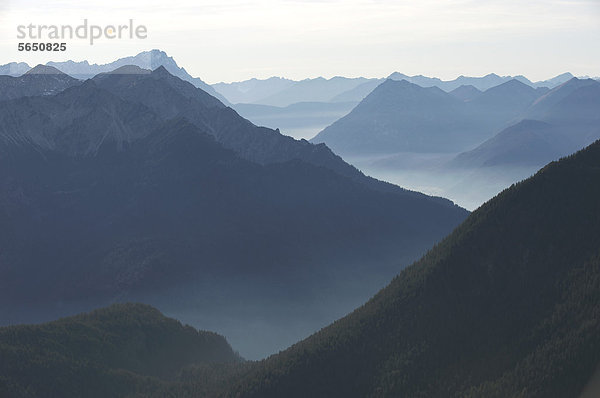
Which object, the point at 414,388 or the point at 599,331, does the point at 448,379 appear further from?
the point at 599,331

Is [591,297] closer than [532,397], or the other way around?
[532,397]

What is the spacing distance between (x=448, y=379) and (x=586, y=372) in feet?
124

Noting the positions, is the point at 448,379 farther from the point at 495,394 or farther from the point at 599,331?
the point at 599,331

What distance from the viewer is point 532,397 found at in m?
173

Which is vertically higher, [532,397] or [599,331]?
[599,331]

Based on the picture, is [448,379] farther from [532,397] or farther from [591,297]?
[591,297]

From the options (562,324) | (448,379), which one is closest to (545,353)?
(562,324)

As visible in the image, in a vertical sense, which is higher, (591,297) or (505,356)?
(591,297)

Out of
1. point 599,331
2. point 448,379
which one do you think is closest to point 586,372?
point 599,331

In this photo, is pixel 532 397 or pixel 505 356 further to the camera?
pixel 505 356

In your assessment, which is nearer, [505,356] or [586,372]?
[586,372]

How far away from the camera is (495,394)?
588 ft

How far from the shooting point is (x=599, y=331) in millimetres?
181625

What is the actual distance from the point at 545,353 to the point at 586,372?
43.6 ft
